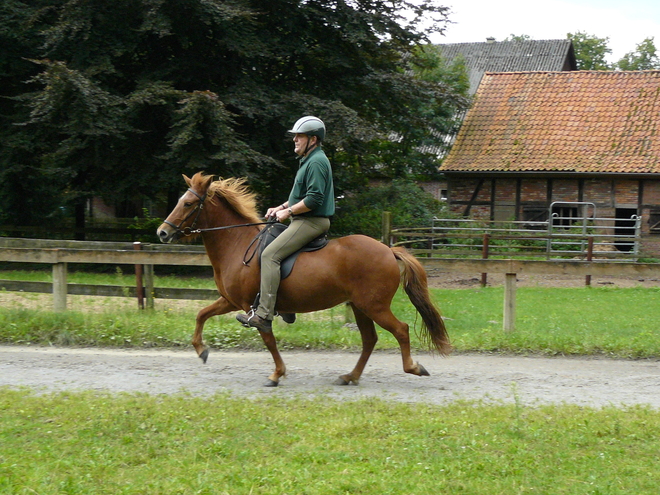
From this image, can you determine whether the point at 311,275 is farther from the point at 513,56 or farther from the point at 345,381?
the point at 513,56

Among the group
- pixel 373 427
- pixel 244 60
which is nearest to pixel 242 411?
pixel 373 427

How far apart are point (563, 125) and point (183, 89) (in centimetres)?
1611

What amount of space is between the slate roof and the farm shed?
64.1 ft

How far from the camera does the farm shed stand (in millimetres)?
28812

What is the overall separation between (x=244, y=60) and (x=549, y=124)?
14376 mm

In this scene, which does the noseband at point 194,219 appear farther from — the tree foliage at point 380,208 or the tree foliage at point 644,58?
the tree foliage at point 644,58

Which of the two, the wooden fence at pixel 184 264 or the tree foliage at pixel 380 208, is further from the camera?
the tree foliage at pixel 380 208

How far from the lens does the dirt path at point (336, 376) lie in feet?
22.6

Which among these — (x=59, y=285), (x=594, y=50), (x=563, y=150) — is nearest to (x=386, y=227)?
(x=59, y=285)

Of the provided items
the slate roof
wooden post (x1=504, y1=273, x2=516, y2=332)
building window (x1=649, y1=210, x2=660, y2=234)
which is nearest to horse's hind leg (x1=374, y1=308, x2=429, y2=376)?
wooden post (x1=504, y1=273, x2=516, y2=332)

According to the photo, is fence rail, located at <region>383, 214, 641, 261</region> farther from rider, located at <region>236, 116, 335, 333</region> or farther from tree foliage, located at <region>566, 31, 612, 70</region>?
tree foliage, located at <region>566, 31, 612, 70</region>

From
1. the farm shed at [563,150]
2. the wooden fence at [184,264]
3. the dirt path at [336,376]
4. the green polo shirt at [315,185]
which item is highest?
the farm shed at [563,150]

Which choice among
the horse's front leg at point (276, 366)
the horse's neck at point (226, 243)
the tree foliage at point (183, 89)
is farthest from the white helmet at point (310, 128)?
the tree foliage at point (183, 89)

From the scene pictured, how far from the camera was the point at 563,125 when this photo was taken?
100 feet
